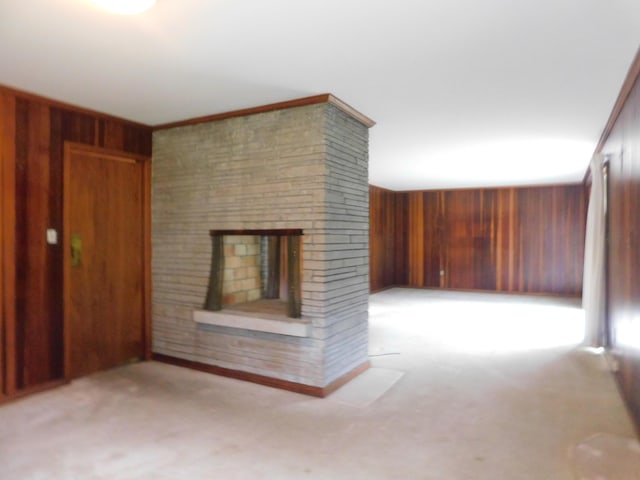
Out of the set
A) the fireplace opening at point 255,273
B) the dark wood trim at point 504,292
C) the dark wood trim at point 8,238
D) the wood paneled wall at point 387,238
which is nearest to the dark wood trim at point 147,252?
the fireplace opening at point 255,273

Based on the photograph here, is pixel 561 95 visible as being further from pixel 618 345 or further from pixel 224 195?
pixel 224 195

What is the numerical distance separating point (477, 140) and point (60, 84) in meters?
3.99

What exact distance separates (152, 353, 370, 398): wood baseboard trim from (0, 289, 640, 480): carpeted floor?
7 cm

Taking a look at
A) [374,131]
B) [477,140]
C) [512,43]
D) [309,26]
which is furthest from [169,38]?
[477,140]

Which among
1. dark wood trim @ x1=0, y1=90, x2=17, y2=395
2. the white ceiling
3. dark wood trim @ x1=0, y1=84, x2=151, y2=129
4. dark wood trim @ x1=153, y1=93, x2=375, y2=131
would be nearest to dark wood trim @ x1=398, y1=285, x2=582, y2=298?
the white ceiling

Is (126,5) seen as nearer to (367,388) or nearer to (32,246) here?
(32,246)

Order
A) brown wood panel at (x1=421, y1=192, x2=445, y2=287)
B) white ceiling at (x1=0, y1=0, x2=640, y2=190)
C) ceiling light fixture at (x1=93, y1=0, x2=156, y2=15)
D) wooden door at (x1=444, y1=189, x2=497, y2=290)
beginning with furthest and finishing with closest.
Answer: brown wood panel at (x1=421, y1=192, x2=445, y2=287), wooden door at (x1=444, y1=189, x2=497, y2=290), white ceiling at (x1=0, y1=0, x2=640, y2=190), ceiling light fixture at (x1=93, y1=0, x2=156, y2=15)

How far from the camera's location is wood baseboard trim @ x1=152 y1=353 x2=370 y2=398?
3.08 meters

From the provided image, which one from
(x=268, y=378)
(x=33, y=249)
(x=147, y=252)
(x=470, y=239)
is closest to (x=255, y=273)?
(x=147, y=252)

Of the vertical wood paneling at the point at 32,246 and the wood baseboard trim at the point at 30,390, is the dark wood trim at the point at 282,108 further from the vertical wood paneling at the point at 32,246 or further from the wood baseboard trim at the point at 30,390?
the wood baseboard trim at the point at 30,390

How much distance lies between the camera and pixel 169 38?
220 cm

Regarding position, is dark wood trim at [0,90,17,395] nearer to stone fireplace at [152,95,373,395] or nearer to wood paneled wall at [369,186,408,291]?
stone fireplace at [152,95,373,395]

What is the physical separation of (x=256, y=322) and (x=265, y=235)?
0.72 metres

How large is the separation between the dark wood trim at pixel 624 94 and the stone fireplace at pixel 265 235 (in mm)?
1884
